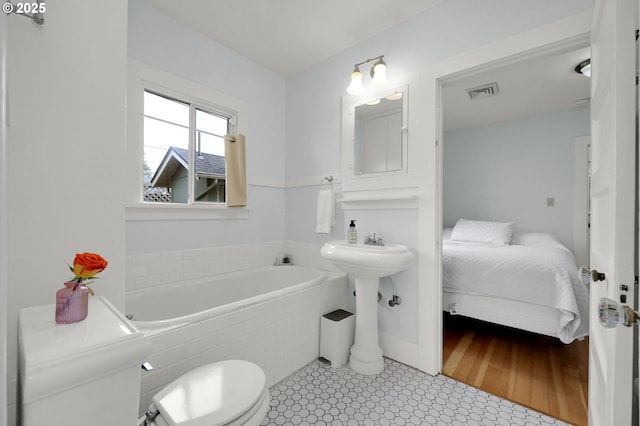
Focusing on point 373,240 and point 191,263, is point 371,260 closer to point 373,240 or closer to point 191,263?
point 373,240

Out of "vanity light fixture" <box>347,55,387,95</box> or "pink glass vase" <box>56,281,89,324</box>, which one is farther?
"vanity light fixture" <box>347,55,387,95</box>

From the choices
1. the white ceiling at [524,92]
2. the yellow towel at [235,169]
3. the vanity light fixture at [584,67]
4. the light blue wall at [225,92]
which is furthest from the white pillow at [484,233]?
the yellow towel at [235,169]

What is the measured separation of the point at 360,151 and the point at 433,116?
0.62 metres

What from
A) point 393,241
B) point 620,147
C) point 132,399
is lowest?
point 132,399

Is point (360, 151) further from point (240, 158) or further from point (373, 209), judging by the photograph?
point (240, 158)

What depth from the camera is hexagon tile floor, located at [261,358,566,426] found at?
1503 millimetres

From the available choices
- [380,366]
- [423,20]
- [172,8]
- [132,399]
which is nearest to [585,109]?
[423,20]

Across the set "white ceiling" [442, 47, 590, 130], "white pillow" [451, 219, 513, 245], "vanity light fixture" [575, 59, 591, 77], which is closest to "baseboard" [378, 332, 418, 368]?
"white pillow" [451, 219, 513, 245]

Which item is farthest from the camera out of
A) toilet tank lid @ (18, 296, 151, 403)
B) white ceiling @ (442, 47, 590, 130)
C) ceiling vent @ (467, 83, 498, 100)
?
ceiling vent @ (467, 83, 498, 100)

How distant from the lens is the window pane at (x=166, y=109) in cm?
207

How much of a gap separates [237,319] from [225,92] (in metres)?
1.91

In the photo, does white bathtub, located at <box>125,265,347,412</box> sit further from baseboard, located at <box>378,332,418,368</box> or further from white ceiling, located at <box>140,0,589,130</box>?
white ceiling, located at <box>140,0,589,130</box>

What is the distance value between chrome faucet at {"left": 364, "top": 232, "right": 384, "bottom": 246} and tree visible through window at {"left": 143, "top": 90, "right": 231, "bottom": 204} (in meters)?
1.33

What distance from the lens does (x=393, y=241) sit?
7.04ft
